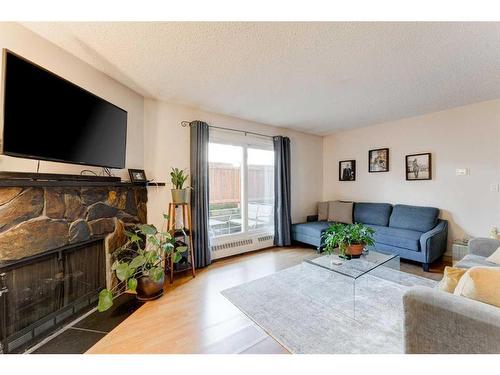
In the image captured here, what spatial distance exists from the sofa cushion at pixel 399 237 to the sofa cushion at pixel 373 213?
12.8 inches

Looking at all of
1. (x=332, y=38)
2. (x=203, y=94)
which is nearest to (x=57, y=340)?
(x=203, y=94)

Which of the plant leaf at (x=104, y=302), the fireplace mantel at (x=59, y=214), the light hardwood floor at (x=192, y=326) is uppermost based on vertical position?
the fireplace mantel at (x=59, y=214)

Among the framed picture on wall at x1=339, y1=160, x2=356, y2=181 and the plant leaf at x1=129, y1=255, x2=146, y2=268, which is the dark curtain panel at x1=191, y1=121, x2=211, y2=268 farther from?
Result: the framed picture on wall at x1=339, y1=160, x2=356, y2=181

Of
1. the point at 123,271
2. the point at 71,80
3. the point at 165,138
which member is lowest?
the point at 123,271

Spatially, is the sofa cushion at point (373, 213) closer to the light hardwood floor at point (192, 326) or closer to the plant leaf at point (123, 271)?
the light hardwood floor at point (192, 326)

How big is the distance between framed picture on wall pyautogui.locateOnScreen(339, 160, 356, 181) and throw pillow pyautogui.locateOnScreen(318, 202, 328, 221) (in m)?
0.66

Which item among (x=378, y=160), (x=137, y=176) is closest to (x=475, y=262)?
(x=378, y=160)

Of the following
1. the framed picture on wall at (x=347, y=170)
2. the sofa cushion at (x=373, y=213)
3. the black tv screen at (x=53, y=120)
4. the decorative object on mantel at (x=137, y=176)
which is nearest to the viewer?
the black tv screen at (x=53, y=120)

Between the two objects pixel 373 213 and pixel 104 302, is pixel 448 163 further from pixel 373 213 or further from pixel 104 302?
pixel 104 302

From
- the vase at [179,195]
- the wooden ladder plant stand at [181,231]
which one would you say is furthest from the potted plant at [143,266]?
the vase at [179,195]

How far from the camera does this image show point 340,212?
14.1 ft

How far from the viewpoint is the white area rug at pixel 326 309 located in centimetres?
159

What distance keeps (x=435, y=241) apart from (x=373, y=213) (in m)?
1.03
